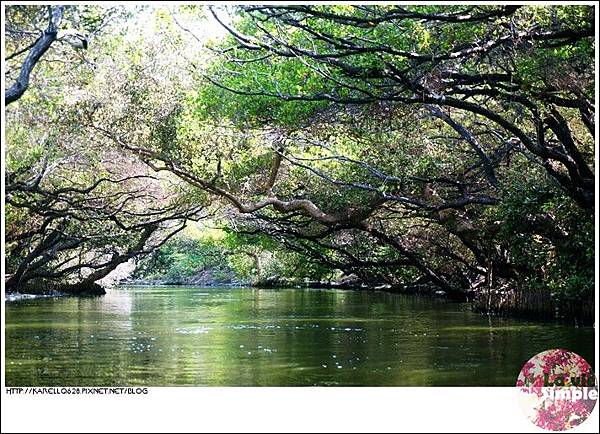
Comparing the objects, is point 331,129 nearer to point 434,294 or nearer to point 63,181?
point 63,181

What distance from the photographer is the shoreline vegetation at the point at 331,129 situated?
11.3m

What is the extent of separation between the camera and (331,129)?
58.4 feet

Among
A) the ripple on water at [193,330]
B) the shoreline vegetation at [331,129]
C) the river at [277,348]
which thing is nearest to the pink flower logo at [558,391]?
the river at [277,348]

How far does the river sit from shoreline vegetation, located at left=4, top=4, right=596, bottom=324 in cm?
205

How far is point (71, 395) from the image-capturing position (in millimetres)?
8445

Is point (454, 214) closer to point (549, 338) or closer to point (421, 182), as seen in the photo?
point (421, 182)

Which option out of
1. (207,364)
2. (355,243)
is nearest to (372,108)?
(207,364)

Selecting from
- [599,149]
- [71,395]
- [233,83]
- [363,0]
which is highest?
[233,83]

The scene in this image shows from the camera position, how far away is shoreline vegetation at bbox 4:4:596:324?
11344mm

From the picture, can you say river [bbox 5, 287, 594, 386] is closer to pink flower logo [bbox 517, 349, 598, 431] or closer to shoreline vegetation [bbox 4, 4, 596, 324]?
pink flower logo [bbox 517, 349, 598, 431]

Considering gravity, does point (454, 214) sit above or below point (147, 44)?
below

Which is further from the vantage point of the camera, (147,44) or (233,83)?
(147,44)

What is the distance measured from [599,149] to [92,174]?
633 inches

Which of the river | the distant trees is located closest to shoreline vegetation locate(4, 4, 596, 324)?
the distant trees
